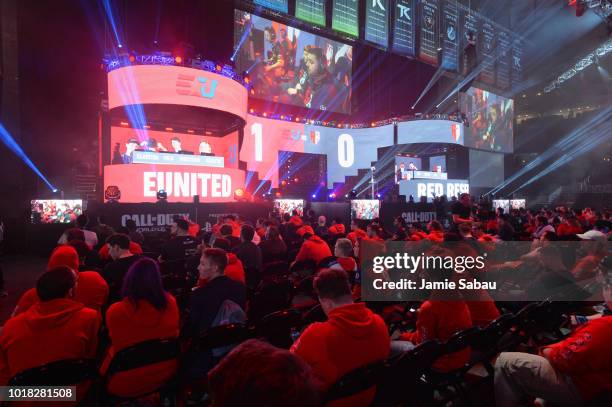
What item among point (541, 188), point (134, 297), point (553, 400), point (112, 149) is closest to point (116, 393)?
point (134, 297)

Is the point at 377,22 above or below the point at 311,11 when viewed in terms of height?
above

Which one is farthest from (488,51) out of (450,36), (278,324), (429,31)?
(278,324)

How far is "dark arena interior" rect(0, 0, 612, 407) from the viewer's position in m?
2.09

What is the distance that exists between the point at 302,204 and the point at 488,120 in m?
18.4

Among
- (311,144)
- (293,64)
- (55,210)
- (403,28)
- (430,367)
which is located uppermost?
(403,28)

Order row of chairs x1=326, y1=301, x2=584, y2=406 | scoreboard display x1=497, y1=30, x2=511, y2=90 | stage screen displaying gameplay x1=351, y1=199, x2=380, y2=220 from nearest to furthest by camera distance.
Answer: row of chairs x1=326, y1=301, x2=584, y2=406 → stage screen displaying gameplay x1=351, y1=199, x2=380, y2=220 → scoreboard display x1=497, y1=30, x2=511, y2=90

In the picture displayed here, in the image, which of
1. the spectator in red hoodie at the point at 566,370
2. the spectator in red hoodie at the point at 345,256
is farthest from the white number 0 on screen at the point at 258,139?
the spectator in red hoodie at the point at 566,370

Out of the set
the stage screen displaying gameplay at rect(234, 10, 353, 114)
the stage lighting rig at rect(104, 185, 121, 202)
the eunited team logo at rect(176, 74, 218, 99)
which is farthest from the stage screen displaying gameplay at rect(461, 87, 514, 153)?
the stage lighting rig at rect(104, 185, 121, 202)

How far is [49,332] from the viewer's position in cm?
204

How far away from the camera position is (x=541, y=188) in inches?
999

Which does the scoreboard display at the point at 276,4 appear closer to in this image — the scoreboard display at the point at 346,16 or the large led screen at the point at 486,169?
the scoreboard display at the point at 346,16

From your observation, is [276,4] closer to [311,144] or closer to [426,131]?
[311,144]

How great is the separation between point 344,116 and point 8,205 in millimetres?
17585

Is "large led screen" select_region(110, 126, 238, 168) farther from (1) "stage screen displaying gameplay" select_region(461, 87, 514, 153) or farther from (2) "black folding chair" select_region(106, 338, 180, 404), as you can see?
(1) "stage screen displaying gameplay" select_region(461, 87, 514, 153)
